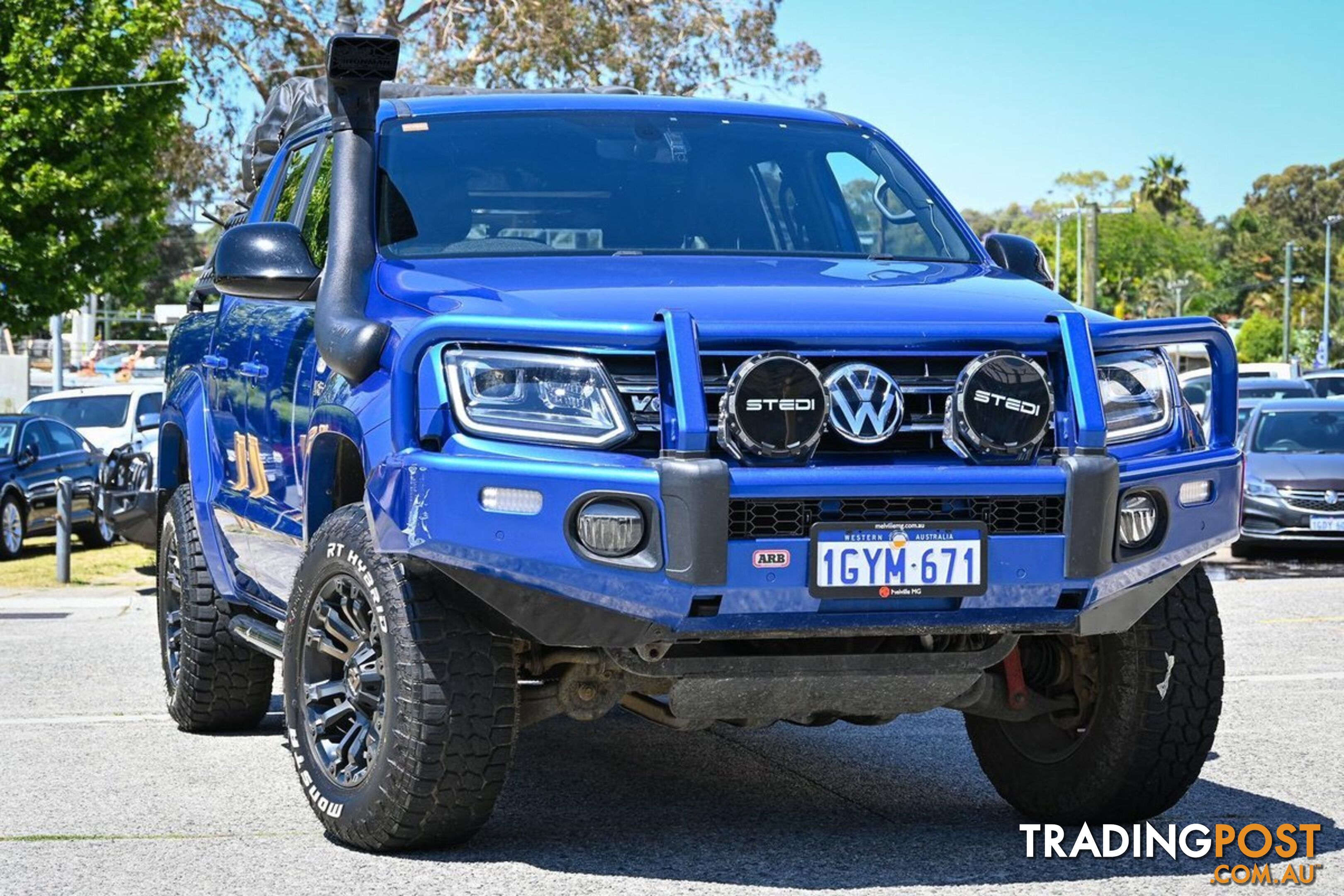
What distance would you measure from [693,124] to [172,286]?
4627 inches

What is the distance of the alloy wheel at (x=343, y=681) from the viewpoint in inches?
195

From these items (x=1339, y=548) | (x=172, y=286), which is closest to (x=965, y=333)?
(x=1339, y=548)

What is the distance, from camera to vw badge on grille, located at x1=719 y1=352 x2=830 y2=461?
452cm

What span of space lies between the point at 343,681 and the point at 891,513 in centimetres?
151

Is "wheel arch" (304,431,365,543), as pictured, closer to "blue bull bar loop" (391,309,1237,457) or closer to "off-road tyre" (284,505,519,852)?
"off-road tyre" (284,505,519,852)

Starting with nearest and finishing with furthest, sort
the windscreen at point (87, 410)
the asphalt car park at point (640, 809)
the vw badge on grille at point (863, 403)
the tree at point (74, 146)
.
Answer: the vw badge on grille at point (863, 403) < the asphalt car park at point (640, 809) < the windscreen at point (87, 410) < the tree at point (74, 146)

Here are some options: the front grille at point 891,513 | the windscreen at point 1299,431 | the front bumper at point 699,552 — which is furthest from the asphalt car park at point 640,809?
the windscreen at point 1299,431

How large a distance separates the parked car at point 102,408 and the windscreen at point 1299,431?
13338 millimetres

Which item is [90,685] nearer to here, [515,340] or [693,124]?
[693,124]

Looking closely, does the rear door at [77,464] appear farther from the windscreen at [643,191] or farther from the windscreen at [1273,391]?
the windscreen at [1273,391]

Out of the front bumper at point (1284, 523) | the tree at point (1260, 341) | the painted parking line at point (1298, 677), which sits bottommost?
the tree at point (1260, 341)

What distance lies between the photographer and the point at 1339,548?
1952cm

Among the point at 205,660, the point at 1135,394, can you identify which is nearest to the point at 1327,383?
the point at 205,660

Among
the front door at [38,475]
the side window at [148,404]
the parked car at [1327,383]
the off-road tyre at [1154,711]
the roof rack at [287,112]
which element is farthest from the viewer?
the parked car at [1327,383]
